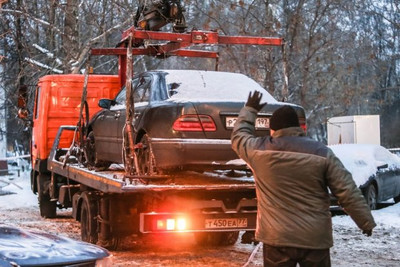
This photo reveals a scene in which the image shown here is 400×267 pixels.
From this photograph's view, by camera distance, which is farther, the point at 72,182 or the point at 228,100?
the point at 72,182

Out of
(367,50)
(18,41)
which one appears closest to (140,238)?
(18,41)

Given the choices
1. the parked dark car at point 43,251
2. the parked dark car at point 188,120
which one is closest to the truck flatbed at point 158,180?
the parked dark car at point 188,120

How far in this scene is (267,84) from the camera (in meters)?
19.8

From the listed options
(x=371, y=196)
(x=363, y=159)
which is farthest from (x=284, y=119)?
(x=363, y=159)

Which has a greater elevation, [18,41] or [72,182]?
[18,41]

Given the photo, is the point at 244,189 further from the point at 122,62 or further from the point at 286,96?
the point at 122,62

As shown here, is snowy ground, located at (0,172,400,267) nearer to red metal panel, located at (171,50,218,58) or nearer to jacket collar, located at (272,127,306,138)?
red metal panel, located at (171,50,218,58)

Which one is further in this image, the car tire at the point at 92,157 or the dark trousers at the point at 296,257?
the car tire at the point at 92,157

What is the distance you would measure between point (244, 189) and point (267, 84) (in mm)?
11011

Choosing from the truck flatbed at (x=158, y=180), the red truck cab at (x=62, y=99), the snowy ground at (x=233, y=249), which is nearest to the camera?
the truck flatbed at (x=158, y=180)

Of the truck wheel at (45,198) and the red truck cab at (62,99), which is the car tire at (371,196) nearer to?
the red truck cab at (62,99)

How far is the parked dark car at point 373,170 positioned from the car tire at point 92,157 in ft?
18.3

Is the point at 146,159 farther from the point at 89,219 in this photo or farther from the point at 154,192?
the point at 89,219

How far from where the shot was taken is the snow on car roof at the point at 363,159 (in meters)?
15.0
